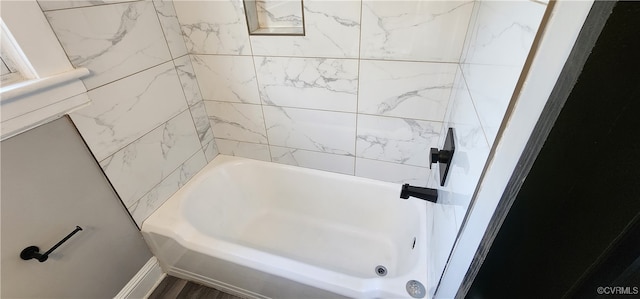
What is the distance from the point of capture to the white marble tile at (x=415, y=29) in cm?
99

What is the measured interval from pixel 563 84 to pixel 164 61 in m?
1.45

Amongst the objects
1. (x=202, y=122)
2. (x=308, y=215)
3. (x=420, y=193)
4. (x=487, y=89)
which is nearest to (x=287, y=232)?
(x=308, y=215)

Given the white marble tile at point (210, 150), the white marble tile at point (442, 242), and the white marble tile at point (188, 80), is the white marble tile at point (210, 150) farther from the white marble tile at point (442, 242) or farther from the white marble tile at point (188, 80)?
the white marble tile at point (442, 242)

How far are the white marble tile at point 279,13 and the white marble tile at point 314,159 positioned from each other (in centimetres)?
69

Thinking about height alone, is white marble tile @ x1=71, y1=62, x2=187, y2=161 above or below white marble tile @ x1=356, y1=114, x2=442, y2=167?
above

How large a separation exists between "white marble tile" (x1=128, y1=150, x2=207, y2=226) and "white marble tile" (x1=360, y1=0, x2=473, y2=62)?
45.7 inches

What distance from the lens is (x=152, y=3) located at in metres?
1.16

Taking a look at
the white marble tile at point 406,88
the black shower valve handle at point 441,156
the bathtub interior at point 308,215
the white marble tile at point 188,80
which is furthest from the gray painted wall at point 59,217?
the black shower valve handle at point 441,156

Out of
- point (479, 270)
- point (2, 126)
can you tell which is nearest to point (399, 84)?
point (479, 270)

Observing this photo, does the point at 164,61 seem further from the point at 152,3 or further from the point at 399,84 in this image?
the point at 399,84

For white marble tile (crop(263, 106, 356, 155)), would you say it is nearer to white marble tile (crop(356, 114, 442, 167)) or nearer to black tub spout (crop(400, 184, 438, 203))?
white marble tile (crop(356, 114, 442, 167))

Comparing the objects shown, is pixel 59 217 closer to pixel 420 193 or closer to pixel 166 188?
pixel 166 188

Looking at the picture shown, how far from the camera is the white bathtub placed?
1.09 m

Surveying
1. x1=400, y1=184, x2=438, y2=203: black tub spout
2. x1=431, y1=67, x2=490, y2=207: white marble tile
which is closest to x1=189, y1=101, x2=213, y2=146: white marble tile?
x1=400, y1=184, x2=438, y2=203: black tub spout
